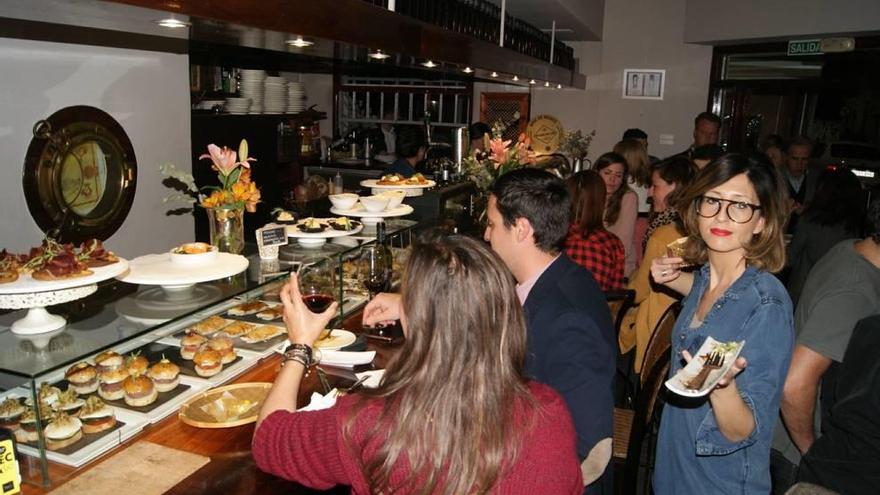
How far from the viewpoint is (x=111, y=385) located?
1.98 m

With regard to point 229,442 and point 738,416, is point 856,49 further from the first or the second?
point 229,442

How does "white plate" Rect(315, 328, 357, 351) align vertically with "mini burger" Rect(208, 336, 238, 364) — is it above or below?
below

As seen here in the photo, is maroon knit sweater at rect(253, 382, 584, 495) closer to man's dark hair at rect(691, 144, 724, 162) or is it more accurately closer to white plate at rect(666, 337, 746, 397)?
white plate at rect(666, 337, 746, 397)

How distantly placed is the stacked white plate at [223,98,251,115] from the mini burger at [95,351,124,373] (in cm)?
476

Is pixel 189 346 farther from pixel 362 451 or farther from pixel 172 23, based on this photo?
pixel 362 451

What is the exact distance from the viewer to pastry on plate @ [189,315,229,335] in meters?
2.43

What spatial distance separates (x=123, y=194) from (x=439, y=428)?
3.89m

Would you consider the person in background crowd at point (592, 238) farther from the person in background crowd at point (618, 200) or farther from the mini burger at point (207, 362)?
the mini burger at point (207, 362)

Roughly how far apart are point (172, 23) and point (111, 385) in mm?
1127

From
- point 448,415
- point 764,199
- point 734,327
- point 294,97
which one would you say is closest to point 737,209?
point 764,199

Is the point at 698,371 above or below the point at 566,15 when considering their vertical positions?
below

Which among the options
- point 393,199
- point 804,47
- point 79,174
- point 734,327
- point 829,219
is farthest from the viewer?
point 804,47

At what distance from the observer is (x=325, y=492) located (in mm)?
1846

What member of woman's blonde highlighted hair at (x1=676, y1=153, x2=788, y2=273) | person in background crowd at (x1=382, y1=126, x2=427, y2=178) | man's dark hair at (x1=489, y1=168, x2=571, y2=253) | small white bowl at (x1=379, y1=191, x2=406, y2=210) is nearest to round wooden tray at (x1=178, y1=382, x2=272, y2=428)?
man's dark hair at (x1=489, y1=168, x2=571, y2=253)
